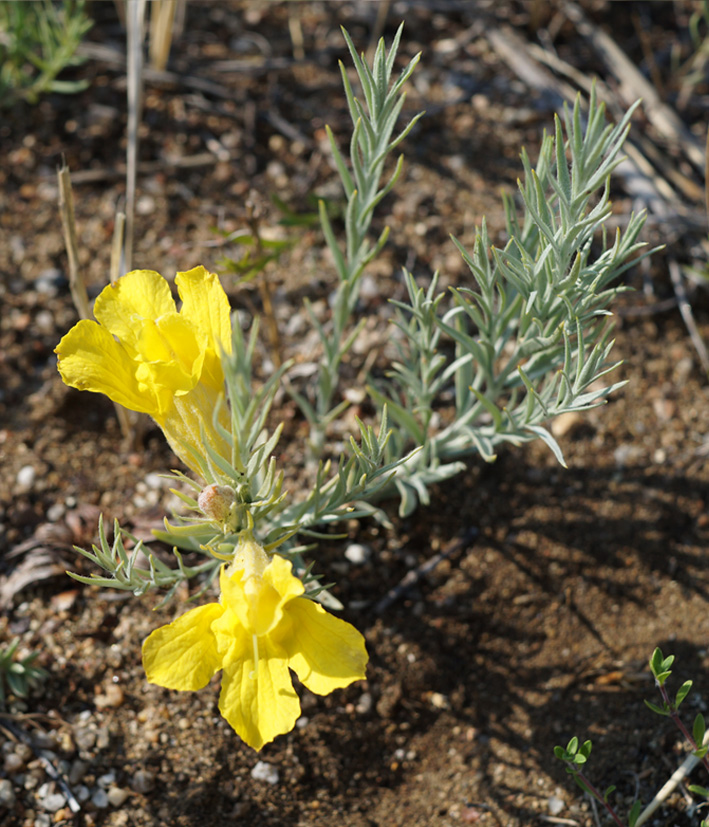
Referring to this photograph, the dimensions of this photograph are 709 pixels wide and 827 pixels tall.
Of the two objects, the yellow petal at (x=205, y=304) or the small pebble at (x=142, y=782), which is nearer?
the yellow petal at (x=205, y=304)

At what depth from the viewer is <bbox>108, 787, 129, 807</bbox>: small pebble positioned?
6.55 ft

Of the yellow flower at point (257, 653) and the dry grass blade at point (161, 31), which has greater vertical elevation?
the dry grass blade at point (161, 31)

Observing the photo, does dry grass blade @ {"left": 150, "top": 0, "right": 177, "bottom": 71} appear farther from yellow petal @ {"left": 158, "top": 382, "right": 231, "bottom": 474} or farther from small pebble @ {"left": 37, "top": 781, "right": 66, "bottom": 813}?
small pebble @ {"left": 37, "top": 781, "right": 66, "bottom": 813}

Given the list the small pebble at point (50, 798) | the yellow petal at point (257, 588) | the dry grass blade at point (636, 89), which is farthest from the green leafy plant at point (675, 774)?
the dry grass blade at point (636, 89)

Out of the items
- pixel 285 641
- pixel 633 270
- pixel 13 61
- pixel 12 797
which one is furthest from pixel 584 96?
pixel 12 797

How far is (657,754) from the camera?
2078mm

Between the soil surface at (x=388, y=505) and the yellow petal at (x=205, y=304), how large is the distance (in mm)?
718

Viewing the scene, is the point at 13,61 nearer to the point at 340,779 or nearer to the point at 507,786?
the point at 340,779

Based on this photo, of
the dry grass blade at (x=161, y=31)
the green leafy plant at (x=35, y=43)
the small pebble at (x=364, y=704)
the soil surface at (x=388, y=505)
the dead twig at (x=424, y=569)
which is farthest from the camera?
the dry grass blade at (x=161, y=31)

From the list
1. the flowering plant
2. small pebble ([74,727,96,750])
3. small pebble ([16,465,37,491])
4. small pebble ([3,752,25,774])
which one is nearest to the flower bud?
the flowering plant

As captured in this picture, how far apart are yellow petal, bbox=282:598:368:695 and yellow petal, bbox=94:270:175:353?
26.9 inches

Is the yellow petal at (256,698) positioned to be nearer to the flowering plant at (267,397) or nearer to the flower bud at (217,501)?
the flowering plant at (267,397)

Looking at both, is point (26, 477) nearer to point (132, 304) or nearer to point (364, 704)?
point (132, 304)

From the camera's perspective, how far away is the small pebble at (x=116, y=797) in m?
2.00
